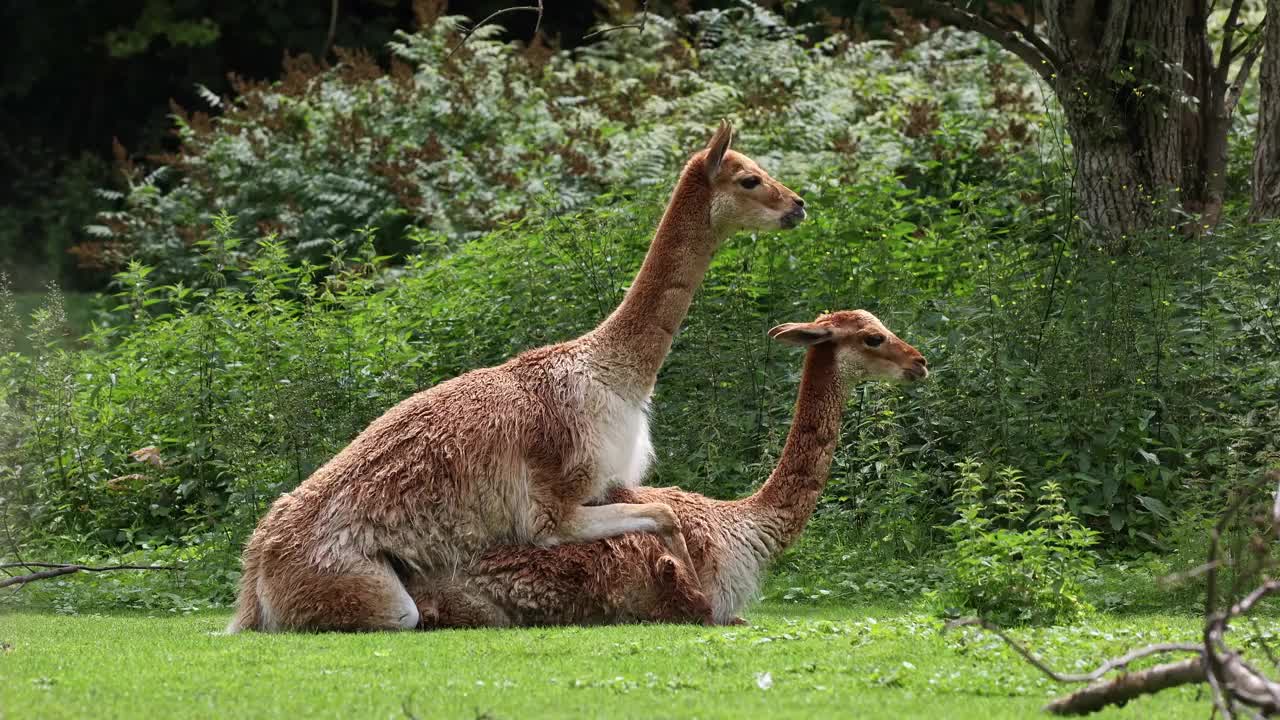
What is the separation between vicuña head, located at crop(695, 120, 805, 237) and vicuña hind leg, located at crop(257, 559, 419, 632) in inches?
97.5

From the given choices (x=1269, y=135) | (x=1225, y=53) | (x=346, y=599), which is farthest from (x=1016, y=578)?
(x=1225, y=53)

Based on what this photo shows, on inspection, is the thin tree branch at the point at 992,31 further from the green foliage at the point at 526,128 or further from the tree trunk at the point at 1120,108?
the green foliage at the point at 526,128

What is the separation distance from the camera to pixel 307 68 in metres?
18.1

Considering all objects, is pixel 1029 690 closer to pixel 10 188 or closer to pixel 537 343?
pixel 537 343

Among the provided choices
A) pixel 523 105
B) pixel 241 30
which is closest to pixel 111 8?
pixel 241 30

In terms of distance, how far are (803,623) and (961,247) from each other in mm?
5533

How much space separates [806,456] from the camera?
8.03m

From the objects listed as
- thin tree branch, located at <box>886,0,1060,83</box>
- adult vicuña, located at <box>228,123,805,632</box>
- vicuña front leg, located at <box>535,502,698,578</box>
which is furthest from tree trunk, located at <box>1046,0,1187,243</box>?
vicuña front leg, located at <box>535,502,698,578</box>

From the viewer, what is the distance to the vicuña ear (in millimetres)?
8102

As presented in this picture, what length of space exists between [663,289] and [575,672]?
254 centimetres

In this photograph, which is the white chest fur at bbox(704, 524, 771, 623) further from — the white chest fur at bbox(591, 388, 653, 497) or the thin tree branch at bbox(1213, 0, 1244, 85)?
the thin tree branch at bbox(1213, 0, 1244, 85)

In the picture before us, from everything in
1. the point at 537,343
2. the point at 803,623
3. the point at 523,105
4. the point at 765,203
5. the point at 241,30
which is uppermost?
the point at 241,30

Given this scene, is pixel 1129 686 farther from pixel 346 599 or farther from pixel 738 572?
pixel 346 599

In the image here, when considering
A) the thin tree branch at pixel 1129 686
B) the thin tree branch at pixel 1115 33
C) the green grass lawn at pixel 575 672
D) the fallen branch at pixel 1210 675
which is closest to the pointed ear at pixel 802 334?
the green grass lawn at pixel 575 672
